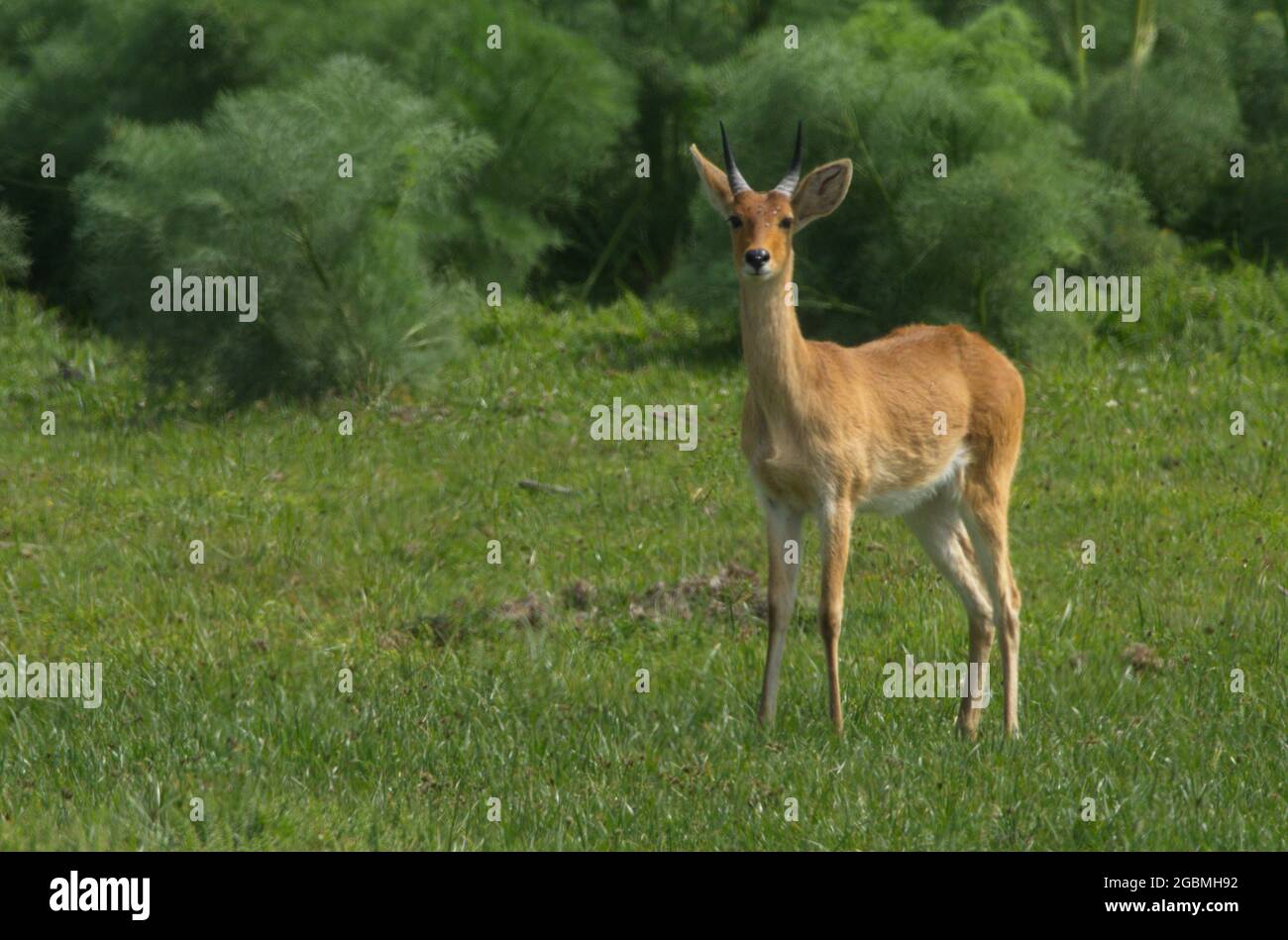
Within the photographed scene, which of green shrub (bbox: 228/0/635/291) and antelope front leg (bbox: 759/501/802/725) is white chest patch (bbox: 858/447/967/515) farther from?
green shrub (bbox: 228/0/635/291)

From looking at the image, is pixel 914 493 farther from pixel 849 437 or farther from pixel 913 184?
pixel 913 184

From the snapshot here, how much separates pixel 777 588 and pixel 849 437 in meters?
0.61

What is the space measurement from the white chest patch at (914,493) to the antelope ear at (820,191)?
1067mm

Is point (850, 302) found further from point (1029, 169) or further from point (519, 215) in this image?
point (519, 215)

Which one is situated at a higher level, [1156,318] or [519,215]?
[519,215]

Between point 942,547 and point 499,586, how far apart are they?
240 cm

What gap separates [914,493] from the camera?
267 inches

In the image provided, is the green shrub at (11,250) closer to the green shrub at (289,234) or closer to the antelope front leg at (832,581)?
the green shrub at (289,234)

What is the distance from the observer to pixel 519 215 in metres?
13.6

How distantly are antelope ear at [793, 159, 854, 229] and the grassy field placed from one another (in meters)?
1.85

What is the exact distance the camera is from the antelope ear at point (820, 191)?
6359mm

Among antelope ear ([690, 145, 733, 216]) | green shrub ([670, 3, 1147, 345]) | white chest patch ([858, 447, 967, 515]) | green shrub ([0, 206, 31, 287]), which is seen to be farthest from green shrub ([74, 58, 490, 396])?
white chest patch ([858, 447, 967, 515])

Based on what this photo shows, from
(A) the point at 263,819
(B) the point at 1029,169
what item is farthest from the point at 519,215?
(A) the point at 263,819

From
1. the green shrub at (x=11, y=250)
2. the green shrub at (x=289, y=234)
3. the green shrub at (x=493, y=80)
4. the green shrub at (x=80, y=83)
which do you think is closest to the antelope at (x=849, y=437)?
the green shrub at (x=289, y=234)
